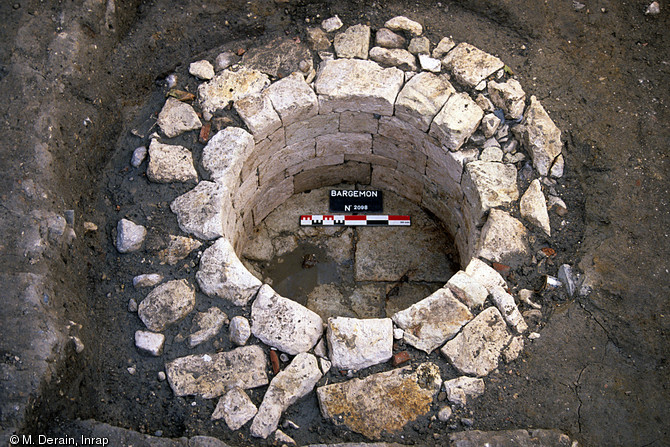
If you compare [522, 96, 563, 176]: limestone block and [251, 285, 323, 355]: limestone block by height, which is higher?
[522, 96, 563, 176]: limestone block

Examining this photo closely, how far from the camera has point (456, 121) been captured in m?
4.64

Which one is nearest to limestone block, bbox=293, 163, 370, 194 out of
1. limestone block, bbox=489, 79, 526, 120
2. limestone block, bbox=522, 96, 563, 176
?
limestone block, bbox=489, 79, 526, 120

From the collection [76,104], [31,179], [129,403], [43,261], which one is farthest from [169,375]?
[76,104]

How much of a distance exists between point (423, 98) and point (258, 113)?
4.22 feet

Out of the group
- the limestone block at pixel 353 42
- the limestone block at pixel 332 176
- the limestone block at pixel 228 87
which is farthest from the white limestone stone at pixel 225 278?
the limestone block at pixel 353 42

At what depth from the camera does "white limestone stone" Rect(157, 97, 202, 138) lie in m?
4.66

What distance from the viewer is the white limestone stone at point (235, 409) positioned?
376 cm

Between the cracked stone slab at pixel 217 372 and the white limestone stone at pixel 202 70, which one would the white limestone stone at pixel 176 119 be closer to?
the white limestone stone at pixel 202 70

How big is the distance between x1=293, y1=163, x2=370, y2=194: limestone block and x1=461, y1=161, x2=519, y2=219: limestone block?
1320 mm

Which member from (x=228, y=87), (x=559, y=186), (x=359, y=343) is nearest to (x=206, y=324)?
(x=359, y=343)

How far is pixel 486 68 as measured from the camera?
4.88 metres

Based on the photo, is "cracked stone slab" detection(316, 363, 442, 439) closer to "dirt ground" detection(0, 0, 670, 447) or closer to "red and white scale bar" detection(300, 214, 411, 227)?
"dirt ground" detection(0, 0, 670, 447)

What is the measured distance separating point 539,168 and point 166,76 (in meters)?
3.02

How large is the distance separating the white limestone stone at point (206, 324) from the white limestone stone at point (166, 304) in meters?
0.11
